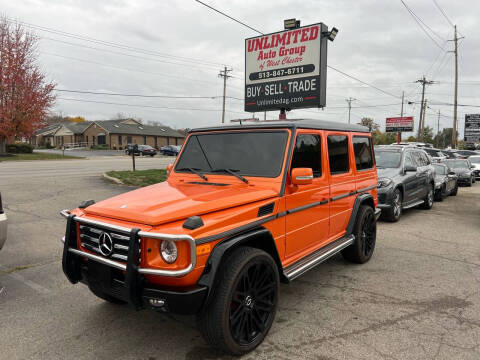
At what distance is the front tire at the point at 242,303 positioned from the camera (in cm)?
254

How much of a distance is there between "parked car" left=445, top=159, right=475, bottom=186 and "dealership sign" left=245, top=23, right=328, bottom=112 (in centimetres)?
848

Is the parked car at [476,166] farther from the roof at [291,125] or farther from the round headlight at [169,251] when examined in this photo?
the round headlight at [169,251]

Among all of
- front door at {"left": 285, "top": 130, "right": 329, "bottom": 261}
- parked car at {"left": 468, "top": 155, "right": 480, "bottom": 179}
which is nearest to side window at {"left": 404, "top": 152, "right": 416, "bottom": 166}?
front door at {"left": 285, "top": 130, "right": 329, "bottom": 261}

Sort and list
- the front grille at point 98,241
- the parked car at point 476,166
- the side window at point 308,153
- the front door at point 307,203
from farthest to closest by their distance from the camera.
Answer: the parked car at point 476,166, the side window at point 308,153, the front door at point 307,203, the front grille at point 98,241

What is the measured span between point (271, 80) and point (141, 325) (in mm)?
11331

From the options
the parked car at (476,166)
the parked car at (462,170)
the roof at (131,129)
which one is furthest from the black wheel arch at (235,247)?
the roof at (131,129)

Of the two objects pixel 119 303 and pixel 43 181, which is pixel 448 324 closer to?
pixel 119 303

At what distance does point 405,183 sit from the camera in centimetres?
834

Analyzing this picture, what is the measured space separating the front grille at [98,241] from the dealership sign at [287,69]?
417 inches

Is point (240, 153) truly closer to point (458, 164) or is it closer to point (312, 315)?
point (312, 315)

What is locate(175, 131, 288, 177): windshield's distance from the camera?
3522 millimetres

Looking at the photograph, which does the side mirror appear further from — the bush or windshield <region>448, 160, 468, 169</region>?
the bush

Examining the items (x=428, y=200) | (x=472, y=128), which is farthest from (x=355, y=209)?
(x=472, y=128)

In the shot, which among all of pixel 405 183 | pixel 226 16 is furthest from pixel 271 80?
pixel 405 183
